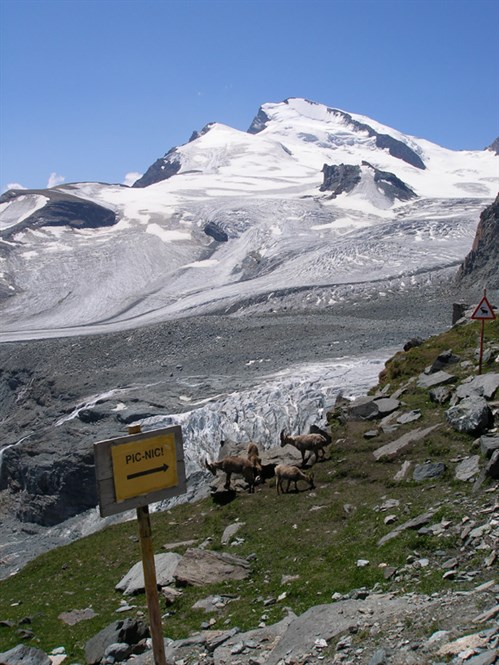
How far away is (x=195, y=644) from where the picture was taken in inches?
342

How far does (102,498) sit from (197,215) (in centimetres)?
11841

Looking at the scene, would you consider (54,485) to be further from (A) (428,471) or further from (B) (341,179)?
(B) (341,179)

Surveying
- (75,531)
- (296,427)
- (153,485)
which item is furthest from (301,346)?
(153,485)

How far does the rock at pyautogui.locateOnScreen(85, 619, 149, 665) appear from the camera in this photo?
Answer: 358 inches

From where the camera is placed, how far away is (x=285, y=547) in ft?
39.2

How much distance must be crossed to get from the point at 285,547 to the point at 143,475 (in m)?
6.43

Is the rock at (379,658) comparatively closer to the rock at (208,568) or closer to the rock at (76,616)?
the rock at (208,568)

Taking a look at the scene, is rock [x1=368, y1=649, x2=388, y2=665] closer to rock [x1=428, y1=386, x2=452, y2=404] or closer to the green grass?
the green grass

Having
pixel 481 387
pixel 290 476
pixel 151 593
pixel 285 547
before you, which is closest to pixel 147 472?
pixel 151 593

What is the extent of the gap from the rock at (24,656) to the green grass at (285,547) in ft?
1.24

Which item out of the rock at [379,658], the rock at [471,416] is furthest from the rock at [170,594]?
the rock at [471,416]

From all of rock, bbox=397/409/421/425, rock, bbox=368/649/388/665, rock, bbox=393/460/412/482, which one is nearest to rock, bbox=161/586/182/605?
rock, bbox=368/649/388/665

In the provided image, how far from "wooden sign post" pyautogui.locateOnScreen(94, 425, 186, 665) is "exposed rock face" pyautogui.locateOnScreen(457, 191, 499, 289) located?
56094 mm

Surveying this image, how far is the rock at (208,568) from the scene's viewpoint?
36.3 ft
